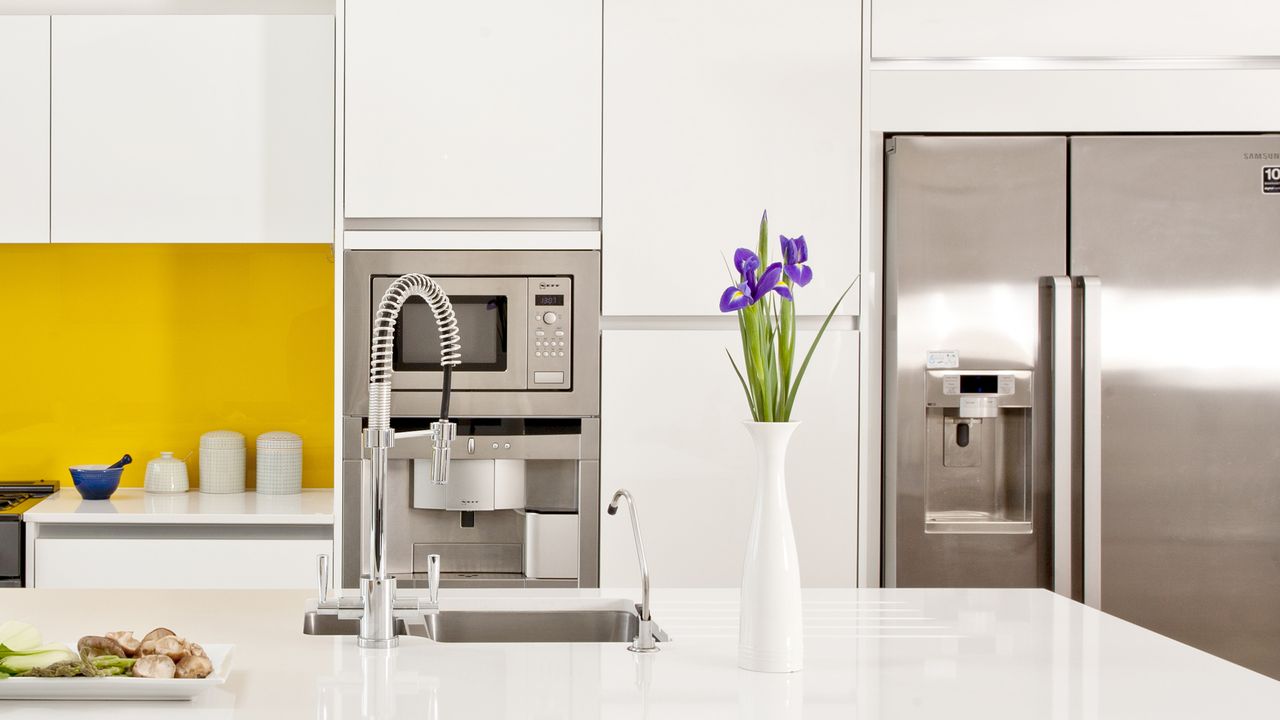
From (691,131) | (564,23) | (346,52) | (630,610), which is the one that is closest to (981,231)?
(691,131)

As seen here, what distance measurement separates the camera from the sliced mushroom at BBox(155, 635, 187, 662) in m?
1.18

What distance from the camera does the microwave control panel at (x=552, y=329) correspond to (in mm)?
2549

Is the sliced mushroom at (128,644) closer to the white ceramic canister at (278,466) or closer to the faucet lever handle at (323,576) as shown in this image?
the faucet lever handle at (323,576)

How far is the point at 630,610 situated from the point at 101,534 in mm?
1624

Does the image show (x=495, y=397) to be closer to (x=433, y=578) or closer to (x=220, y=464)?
(x=220, y=464)

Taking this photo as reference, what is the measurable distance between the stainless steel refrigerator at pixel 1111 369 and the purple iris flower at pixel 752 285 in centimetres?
137

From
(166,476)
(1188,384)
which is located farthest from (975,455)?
(166,476)

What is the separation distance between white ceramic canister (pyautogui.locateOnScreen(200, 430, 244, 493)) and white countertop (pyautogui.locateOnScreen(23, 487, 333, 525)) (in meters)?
0.06

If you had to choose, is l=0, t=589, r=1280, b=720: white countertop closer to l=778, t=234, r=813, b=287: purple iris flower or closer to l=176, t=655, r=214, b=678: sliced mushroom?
l=176, t=655, r=214, b=678: sliced mushroom

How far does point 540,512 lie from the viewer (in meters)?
2.58

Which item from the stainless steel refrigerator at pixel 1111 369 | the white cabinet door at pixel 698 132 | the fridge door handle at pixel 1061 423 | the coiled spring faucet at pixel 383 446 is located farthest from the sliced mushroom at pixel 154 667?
the fridge door handle at pixel 1061 423

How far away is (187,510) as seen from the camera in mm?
2633

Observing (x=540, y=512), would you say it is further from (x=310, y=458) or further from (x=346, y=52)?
(x=346, y=52)

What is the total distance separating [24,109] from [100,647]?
2.02m
